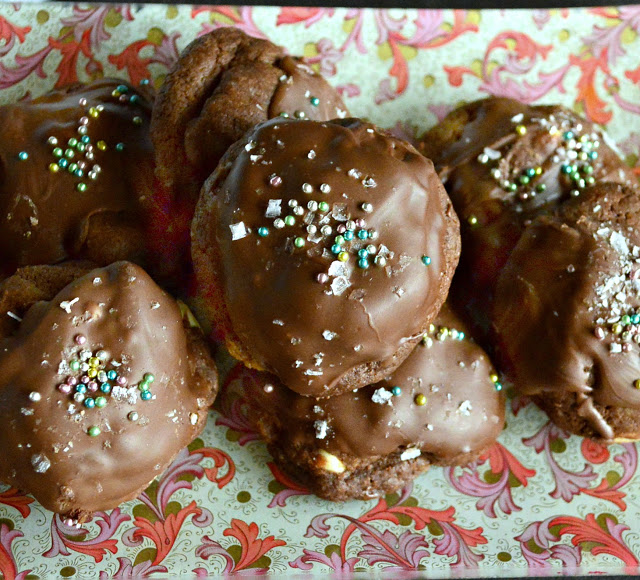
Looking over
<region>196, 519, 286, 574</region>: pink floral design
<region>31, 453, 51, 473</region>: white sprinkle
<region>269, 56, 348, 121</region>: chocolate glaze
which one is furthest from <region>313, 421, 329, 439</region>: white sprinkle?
<region>269, 56, 348, 121</region>: chocolate glaze

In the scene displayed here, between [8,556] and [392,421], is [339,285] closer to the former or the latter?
[392,421]

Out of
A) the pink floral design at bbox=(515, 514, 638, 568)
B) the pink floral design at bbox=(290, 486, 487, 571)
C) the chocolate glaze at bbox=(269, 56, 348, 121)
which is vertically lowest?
the pink floral design at bbox=(515, 514, 638, 568)

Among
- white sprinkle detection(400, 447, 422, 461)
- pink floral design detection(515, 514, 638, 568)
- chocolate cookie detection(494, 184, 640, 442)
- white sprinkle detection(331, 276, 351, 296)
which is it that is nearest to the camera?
white sprinkle detection(331, 276, 351, 296)

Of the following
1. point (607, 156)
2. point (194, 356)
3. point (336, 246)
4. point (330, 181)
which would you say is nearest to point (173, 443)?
point (194, 356)

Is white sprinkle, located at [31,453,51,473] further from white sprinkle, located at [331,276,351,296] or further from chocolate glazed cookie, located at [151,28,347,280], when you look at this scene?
white sprinkle, located at [331,276,351,296]

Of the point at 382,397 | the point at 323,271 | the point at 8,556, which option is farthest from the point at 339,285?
the point at 8,556

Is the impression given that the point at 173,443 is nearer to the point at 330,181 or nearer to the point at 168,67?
the point at 330,181

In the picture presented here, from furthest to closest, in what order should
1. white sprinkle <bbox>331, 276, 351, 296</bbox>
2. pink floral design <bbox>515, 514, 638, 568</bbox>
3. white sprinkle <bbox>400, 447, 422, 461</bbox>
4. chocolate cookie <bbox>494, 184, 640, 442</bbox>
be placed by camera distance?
pink floral design <bbox>515, 514, 638, 568</bbox>, white sprinkle <bbox>400, 447, 422, 461</bbox>, chocolate cookie <bbox>494, 184, 640, 442</bbox>, white sprinkle <bbox>331, 276, 351, 296</bbox>
